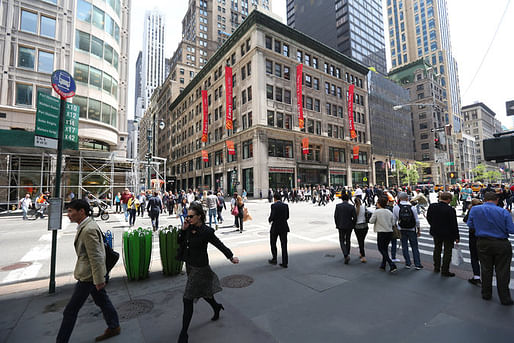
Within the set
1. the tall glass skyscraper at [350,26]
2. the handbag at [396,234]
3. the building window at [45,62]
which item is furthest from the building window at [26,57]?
the tall glass skyscraper at [350,26]

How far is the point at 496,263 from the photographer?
4430mm

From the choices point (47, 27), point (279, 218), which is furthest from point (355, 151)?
point (47, 27)

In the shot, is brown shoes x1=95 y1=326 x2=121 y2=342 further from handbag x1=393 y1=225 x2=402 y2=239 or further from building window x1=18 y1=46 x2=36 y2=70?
building window x1=18 y1=46 x2=36 y2=70

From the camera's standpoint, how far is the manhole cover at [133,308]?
13.3 feet

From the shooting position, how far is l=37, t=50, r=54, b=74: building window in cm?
Answer: 2294

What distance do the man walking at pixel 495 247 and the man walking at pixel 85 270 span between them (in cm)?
648

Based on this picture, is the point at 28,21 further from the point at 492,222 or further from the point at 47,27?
the point at 492,222

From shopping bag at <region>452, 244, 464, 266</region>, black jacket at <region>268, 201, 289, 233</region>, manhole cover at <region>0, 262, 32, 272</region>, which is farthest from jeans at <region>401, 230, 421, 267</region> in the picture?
manhole cover at <region>0, 262, 32, 272</region>

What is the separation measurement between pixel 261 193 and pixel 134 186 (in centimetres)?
1564

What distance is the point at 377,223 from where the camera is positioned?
20.3 feet

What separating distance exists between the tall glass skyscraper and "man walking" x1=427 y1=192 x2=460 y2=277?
238 ft

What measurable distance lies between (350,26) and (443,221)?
3036 inches

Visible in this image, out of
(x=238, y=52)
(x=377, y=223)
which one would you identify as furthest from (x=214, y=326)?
(x=238, y=52)

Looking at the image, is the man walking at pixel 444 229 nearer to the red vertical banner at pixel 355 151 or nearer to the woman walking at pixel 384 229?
the woman walking at pixel 384 229
